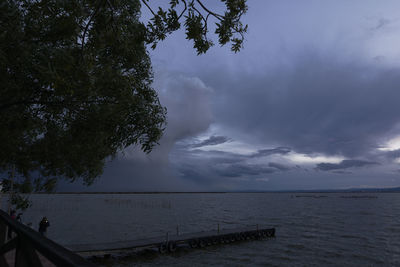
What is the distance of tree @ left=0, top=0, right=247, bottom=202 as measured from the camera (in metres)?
5.83

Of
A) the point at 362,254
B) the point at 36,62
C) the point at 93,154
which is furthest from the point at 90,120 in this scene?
the point at 362,254

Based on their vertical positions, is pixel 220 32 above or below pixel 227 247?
above

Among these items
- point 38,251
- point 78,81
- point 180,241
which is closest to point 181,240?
point 180,241

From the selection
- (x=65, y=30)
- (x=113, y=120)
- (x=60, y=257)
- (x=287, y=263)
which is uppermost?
(x=65, y=30)

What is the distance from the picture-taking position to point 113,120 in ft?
27.8

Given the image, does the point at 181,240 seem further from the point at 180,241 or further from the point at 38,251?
the point at 38,251

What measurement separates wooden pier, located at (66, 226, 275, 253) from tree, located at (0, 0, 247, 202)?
18473 millimetres

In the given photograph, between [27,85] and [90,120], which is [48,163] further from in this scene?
[27,85]

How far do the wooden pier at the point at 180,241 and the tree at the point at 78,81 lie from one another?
727 inches

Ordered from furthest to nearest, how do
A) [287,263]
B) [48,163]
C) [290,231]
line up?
[290,231] < [287,263] < [48,163]

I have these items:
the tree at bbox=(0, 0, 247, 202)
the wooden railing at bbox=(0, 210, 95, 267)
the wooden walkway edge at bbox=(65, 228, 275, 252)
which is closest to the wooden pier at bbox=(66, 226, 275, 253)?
the wooden walkway edge at bbox=(65, 228, 275, 252)

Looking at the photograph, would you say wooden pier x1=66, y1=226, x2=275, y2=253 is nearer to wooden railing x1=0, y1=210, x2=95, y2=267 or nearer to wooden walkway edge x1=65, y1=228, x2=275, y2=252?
wooden walkway edge x1=65, y1=228, x2=275, y2=252

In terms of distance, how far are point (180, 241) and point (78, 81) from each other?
29.7 m

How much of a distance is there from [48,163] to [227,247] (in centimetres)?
3005
